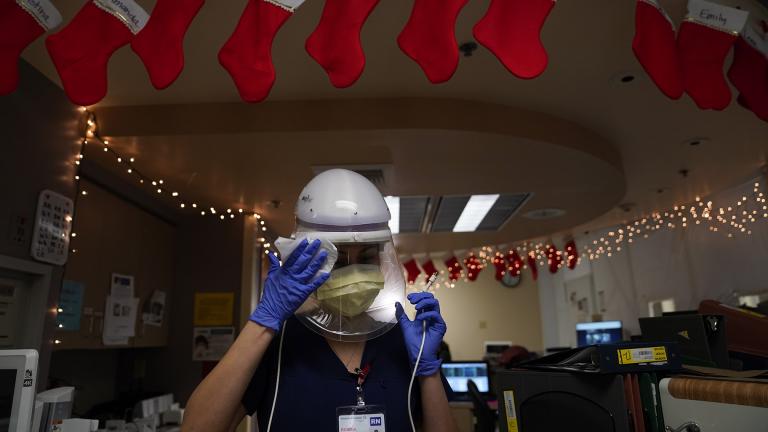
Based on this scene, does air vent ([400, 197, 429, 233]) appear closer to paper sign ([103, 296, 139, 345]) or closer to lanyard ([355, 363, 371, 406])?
paper sign ([103, 296, 139, 345])

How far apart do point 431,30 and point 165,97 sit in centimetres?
179

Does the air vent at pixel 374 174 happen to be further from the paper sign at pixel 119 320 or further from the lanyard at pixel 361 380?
the lanyard at pixel 361 380

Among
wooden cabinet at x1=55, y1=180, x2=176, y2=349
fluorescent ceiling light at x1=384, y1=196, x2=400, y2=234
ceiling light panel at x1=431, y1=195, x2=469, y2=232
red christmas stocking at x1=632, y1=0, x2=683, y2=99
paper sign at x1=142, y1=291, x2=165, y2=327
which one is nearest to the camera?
red christmas stocking at x1=632, y1=0, x2=683, y2=99

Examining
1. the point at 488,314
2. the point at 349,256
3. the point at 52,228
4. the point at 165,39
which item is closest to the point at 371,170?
the point at 52,228

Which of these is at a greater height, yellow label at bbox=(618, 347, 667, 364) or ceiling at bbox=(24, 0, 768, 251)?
ceiling at bbox=(24, 0, 768, 251)

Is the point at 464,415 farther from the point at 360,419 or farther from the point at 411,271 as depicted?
the point at 360,419

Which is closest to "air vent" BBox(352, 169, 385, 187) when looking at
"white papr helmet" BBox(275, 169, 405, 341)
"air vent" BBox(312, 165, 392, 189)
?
"air vent" BBox(312, 165, 392, 189)

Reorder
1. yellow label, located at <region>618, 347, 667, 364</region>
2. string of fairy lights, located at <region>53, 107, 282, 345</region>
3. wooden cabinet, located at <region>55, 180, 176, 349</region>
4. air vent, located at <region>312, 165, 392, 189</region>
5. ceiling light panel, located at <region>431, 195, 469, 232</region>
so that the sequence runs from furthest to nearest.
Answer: ceiling light panel, located at <region>431, 195, 469, 232</region> → air vent, located at <region>312, 165, 392, 189</region> → wooden cabinet, located at <region>55, 180, 176, 349</region> → string of fairy lights, located at <region>53, 107, 282, 345</region> → yellow label, located at <region>618, 347, 667, 364</region>

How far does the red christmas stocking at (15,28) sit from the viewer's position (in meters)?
1.34

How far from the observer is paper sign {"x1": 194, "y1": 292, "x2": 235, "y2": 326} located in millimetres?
4117

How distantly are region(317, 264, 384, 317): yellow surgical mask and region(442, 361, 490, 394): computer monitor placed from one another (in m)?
3.87

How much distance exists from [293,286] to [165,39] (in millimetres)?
778

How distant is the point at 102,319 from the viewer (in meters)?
3.07

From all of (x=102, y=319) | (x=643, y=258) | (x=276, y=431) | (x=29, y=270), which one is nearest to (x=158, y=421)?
(x=102, y=319)
